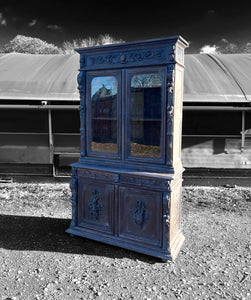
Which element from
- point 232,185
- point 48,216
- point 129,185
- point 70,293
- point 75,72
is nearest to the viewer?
point 70,293

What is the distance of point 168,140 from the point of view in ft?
12.8

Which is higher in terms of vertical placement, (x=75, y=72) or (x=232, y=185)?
(x=75, y=72)

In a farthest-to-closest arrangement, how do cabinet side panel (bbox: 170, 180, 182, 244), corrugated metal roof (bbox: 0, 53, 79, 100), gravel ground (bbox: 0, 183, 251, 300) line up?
corrugated metal roof (bbox: 0, 53, 79, 100)
cabinet side panel (bbox: 170, 180, 182, 244)
gravel ground (bbox: 0, 183, 251, 300)

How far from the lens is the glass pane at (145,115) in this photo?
399 centimetres

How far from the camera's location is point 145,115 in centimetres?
413

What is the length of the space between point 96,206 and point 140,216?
765 mm

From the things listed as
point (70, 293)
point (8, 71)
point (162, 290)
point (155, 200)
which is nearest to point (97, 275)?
point (70, 293)

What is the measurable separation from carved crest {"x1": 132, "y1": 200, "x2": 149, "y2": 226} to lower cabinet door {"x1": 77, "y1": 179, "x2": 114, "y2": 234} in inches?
16.5

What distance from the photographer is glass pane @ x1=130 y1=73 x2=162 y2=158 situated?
3.99 metres

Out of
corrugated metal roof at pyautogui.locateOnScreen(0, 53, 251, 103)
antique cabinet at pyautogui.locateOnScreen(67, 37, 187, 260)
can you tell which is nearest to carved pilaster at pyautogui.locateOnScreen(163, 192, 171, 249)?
antique cabinet at pyautogui.locateOnScreen(67, 37, 187, 260)

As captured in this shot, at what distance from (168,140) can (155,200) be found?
870 millimetres

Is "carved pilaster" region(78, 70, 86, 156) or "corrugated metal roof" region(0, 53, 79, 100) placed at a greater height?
"corrugated metal roof" region(0, 53, 79, 100)

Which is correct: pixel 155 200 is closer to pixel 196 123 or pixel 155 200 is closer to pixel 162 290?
pixel 162 290

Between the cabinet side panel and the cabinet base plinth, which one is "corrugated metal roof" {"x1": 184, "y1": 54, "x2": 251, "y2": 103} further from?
the cabinet base plinth
